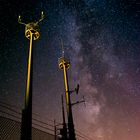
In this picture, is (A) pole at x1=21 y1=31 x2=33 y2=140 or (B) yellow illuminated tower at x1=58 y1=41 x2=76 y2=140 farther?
(B) yellow illuminated tower at x1=58 y1=41 x2=76 y2=140

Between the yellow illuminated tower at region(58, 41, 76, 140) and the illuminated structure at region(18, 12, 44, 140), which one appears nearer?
the illuminated structure at region(18, 12, 44, 140)

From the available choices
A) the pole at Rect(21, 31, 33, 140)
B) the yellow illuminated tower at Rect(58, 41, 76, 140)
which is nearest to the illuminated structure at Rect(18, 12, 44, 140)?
the pole at Rect(21, 31, 33, 140)

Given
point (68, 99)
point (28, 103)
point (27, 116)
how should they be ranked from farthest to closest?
point (68, 99) < point (28, 103) < point (27, 116)

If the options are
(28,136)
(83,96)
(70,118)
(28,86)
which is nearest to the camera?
(28,136)

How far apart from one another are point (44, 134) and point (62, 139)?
146 inches

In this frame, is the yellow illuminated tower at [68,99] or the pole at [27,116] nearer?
the pole at [27,116]

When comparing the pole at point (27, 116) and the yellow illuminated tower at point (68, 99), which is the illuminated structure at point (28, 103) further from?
the yellow illuminated tower at point (68, 99)

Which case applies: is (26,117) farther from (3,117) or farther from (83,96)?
(83,96)

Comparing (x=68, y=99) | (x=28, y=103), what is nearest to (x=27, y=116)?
(x=28, y=103)

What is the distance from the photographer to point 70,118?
1091 centimetres

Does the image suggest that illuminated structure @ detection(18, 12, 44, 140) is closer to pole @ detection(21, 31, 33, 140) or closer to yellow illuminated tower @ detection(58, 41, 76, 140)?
pole @ detection(21, 31, 33, 140)

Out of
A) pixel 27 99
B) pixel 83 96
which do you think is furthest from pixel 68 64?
pixel 27 99

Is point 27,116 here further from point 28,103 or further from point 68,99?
point 68,99

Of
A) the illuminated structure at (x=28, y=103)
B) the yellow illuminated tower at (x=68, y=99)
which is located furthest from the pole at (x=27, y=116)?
the yellow illuminated tower at (x=68, y=99)
